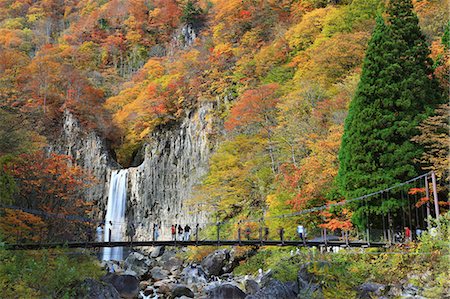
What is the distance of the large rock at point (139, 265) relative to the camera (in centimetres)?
2270

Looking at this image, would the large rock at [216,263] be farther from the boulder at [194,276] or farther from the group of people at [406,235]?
the group of people at [406,235]

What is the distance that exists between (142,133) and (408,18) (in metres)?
22.6

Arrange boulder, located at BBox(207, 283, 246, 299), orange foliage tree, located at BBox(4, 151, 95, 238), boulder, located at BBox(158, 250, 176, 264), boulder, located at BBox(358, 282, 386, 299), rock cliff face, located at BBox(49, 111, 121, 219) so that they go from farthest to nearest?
rock cliff face, located at BBox(49, 111, 121, 219), boulder, located at BBox(158, 250, 176, 264), orange foliage tree, located at BBox(4, 151, 95, 238), boulder, located at BBox(207, 283, 246, 299), boulder, located at BBox(358, 282, 386, 299)

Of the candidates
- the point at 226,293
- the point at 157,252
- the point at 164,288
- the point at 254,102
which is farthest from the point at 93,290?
the point at 157,252

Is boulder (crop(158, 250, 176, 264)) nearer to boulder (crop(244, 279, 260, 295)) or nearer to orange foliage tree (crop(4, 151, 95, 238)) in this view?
orange foliage tree (crop(4, 151, 95, 238))

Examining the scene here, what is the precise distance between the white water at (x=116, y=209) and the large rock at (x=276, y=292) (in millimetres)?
20559

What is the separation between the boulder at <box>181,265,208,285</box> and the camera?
20141 mm

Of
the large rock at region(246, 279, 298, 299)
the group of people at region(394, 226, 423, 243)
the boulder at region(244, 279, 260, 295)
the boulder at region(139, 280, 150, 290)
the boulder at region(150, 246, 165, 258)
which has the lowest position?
the boulder at region(139, 280, 150, 290)

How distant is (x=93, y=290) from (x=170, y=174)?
64.4 ft

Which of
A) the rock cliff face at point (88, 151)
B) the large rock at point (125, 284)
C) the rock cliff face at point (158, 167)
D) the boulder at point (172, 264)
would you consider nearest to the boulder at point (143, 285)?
the large rock at point (125, 284)

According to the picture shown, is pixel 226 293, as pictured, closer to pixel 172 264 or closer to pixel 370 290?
pixel 370 290

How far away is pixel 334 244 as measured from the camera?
45.4 feet

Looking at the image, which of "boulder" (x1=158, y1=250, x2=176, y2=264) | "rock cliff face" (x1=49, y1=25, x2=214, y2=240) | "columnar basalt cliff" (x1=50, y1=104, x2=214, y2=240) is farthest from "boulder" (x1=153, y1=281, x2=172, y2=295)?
"columnar basalt cliff" (x1=50, y1=104, x2=214, y2=240)

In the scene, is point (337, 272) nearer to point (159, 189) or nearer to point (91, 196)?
point (159, 189)
